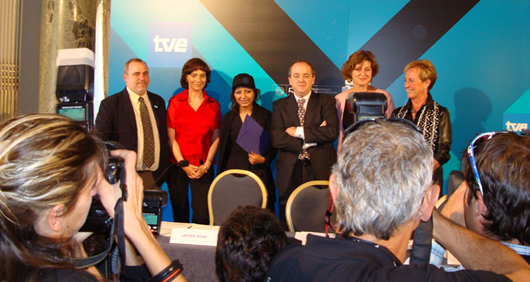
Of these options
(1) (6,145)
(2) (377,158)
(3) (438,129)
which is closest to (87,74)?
(1) (6,145)

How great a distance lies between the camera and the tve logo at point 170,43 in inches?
186

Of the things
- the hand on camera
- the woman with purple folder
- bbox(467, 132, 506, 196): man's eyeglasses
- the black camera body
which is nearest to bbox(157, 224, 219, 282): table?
the black camera body

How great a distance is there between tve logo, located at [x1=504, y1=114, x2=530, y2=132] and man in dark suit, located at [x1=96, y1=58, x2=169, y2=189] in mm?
3890

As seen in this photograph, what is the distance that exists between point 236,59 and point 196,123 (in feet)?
3.60

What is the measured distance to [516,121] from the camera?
433 cm

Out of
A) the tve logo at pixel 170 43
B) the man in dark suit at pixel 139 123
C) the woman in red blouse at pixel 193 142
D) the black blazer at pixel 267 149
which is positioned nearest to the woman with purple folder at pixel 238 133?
the black blazer at pixel 267 149

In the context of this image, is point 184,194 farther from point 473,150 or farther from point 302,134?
point 473,150

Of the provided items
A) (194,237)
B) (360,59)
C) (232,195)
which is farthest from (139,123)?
(360,59)

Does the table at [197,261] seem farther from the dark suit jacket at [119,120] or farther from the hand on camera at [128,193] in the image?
the dark suit jacket at [119,120]

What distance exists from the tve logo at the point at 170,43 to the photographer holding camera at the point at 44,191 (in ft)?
13.3

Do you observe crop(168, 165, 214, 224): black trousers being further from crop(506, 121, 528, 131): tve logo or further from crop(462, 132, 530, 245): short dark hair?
crop(506, 121, 528, 131): tve logo

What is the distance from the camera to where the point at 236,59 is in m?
4.65

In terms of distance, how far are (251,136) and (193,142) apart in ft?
2.38

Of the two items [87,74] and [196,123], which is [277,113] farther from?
[87,74]
